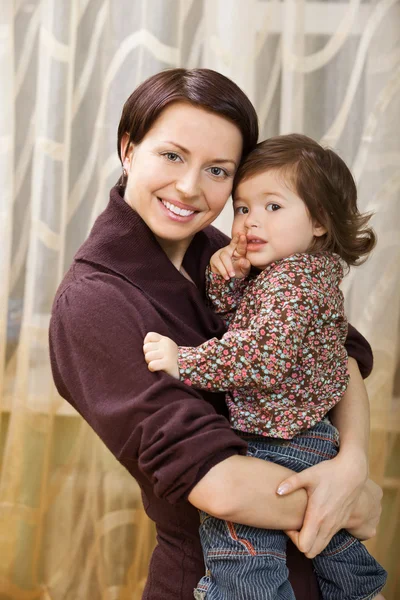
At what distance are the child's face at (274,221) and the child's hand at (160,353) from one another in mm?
324

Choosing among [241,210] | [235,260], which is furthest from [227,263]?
[241,210]

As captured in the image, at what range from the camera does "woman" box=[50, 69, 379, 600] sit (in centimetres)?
129

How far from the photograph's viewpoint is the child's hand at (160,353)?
4.32ft

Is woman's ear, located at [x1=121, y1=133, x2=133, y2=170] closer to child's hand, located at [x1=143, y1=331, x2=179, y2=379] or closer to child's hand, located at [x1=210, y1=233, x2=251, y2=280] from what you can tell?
child's hand, located at [x1=210, y1=233, x2=251, y2=280]

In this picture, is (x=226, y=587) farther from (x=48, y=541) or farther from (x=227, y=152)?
(x=48, y=541)

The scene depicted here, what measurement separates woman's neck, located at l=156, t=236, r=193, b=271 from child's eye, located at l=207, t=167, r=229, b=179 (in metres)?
0.19

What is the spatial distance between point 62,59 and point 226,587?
1.79 meters

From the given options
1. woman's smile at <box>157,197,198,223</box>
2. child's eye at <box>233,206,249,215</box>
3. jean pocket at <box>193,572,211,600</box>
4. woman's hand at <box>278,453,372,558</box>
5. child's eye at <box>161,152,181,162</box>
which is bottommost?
jean pocket at <box>193,572,211,600</box>

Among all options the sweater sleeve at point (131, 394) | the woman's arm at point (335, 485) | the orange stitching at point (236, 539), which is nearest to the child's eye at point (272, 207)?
the sweater sleeve at point (131, 394)

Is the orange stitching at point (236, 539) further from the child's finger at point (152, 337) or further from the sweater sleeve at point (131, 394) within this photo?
the child's finger at point (152, 337)

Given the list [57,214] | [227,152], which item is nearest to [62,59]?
[57,214]

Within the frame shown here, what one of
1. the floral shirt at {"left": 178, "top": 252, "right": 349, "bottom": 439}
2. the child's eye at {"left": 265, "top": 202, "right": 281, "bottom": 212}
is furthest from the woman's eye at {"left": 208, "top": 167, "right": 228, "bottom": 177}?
the floral shirt at {"left": 178, "top": 252, "right": 349, "bottom": 439}

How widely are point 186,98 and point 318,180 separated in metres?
0.31

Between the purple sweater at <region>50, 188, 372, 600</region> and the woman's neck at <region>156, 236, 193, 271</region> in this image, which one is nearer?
the purple sweater at <region>50, 188, 372, 600</region>
